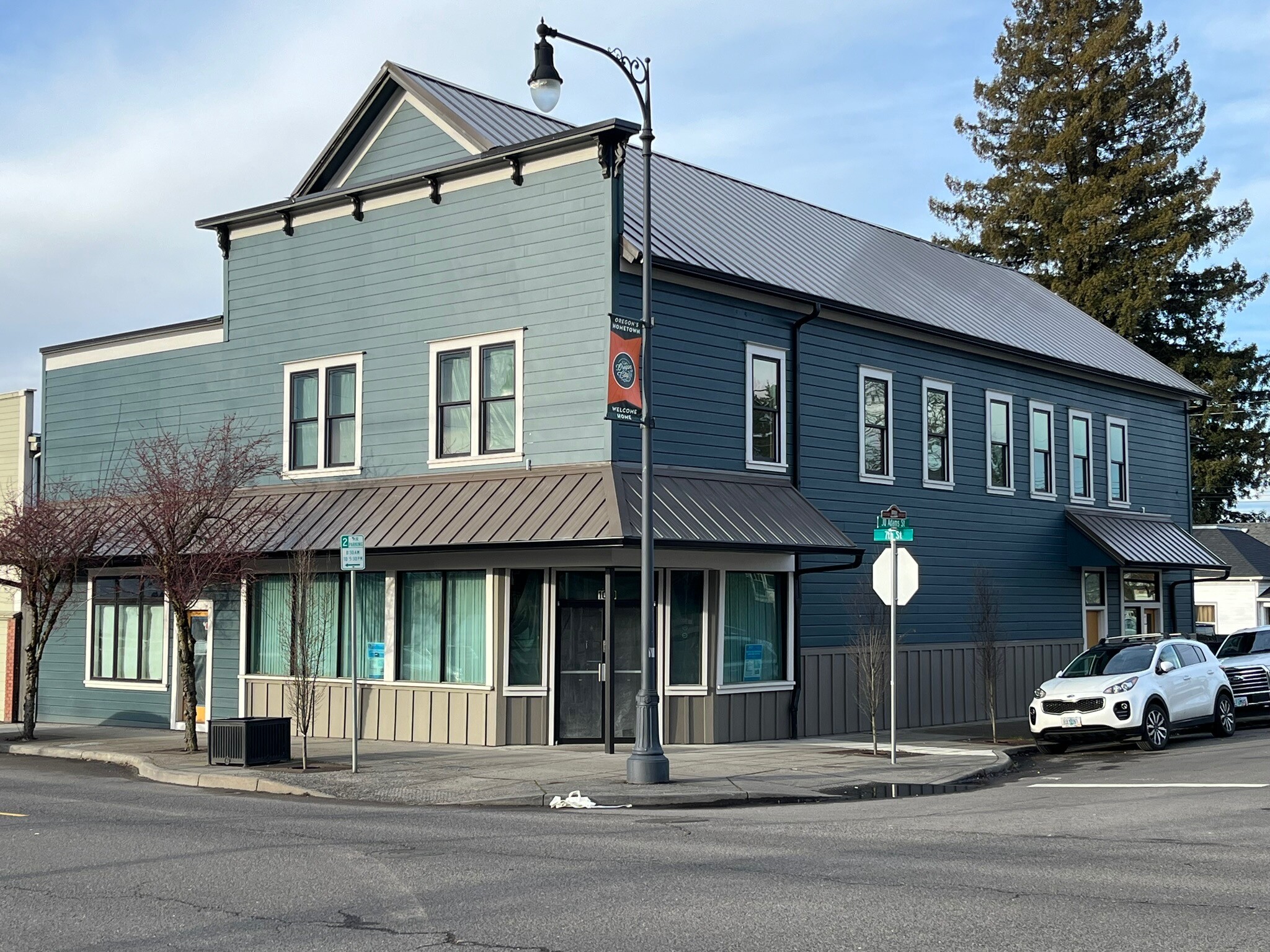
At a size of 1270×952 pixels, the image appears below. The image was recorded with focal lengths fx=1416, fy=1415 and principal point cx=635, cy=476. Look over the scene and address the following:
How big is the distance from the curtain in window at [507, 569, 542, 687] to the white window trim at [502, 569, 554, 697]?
4 cm

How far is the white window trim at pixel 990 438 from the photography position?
92.6 feet

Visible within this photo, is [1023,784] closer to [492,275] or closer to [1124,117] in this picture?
[492,275]

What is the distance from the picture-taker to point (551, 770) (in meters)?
18.0

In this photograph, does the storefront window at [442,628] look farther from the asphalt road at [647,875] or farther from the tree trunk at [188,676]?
the asphalt road at [647,875]

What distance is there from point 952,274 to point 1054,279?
2282 centimetres

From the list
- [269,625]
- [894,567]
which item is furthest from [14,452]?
[894,567]

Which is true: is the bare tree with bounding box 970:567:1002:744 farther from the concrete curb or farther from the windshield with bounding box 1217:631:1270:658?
the concrete curb

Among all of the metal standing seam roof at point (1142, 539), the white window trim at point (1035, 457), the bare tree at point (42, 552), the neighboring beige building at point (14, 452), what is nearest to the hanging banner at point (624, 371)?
the bare tree at point (42, 552)

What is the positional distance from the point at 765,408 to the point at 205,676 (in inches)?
440

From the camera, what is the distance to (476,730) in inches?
836

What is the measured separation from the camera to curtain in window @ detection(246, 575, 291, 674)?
943 inches

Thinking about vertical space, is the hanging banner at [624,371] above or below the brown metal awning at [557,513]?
above

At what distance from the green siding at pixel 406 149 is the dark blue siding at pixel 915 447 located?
5233 mm

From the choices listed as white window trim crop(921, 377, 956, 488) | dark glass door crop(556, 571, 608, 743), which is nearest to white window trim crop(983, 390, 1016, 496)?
white window trim crop(921, 377, 956, 488)
